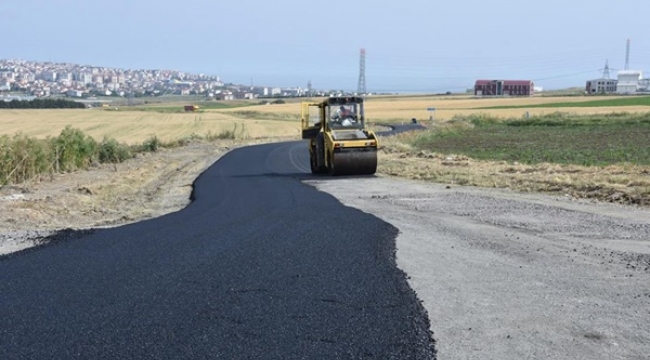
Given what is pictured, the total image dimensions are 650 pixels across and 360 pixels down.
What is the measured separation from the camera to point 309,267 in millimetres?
9195

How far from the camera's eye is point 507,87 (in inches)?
7052

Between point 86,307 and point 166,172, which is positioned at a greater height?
point 86,307

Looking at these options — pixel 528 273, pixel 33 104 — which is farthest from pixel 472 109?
pixel 528 273

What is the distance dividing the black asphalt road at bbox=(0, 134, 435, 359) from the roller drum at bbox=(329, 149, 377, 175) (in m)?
10.7

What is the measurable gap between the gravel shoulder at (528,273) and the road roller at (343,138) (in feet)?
22.4

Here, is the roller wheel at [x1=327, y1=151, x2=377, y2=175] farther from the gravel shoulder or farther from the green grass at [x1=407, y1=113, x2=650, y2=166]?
the green grass at [x1=407, y1=113, x2=650, y2=166]

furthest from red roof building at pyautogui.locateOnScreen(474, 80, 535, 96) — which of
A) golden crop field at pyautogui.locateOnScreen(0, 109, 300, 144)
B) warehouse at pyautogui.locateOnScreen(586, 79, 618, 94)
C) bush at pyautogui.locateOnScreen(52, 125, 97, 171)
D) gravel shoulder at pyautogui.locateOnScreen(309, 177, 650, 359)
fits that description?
gravel shoulder at pyautogui.locateOnScreen(309, 177, 650, 359)

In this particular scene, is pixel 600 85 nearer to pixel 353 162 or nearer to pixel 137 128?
pixel 137 128

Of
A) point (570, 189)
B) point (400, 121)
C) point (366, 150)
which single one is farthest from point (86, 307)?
point (400, 121)

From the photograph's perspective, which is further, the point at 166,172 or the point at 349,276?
the point at 166,172

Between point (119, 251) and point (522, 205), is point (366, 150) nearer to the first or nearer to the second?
point (522, 205)

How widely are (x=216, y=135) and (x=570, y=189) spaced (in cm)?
4274

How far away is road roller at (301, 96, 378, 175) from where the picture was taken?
2423 cm

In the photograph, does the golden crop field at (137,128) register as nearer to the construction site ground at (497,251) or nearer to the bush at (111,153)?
the bush at (111,153)
